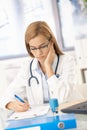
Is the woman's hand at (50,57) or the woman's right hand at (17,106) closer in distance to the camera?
the woman's right hand at (17,106)

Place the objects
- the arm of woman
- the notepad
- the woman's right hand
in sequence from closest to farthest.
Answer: the notepad, the woman's right hand, the arm of woman

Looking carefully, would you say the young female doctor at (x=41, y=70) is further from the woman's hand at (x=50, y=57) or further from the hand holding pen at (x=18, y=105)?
the hand holding pen at (x=18, y=105)

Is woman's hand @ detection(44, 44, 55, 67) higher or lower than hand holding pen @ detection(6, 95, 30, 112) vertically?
higher

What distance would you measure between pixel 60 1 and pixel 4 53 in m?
0.68

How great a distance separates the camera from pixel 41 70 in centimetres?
190

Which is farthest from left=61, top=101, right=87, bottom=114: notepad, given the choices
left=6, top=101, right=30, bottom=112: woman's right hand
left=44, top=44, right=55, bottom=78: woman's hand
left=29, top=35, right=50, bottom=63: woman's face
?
left=29, top=35, right=50, bottom=63: woman's face

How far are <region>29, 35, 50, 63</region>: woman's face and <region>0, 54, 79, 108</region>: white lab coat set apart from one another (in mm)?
86

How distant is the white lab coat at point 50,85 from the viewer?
5.65 feet

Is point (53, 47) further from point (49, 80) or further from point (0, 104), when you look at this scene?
point (0, 104)

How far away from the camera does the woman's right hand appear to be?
1422 mm

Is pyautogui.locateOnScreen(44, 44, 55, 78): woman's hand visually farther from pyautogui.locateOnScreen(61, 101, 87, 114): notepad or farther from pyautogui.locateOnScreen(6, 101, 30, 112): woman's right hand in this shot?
pyautogui.locateOnScreen(61, 101, 87, 114): notepad

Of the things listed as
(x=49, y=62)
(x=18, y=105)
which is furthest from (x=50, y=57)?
(x=18, y=105)

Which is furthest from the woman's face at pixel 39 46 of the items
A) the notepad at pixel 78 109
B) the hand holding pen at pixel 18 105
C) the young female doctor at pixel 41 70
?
the notepad at pixel 78 109

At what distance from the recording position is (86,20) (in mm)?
2152
